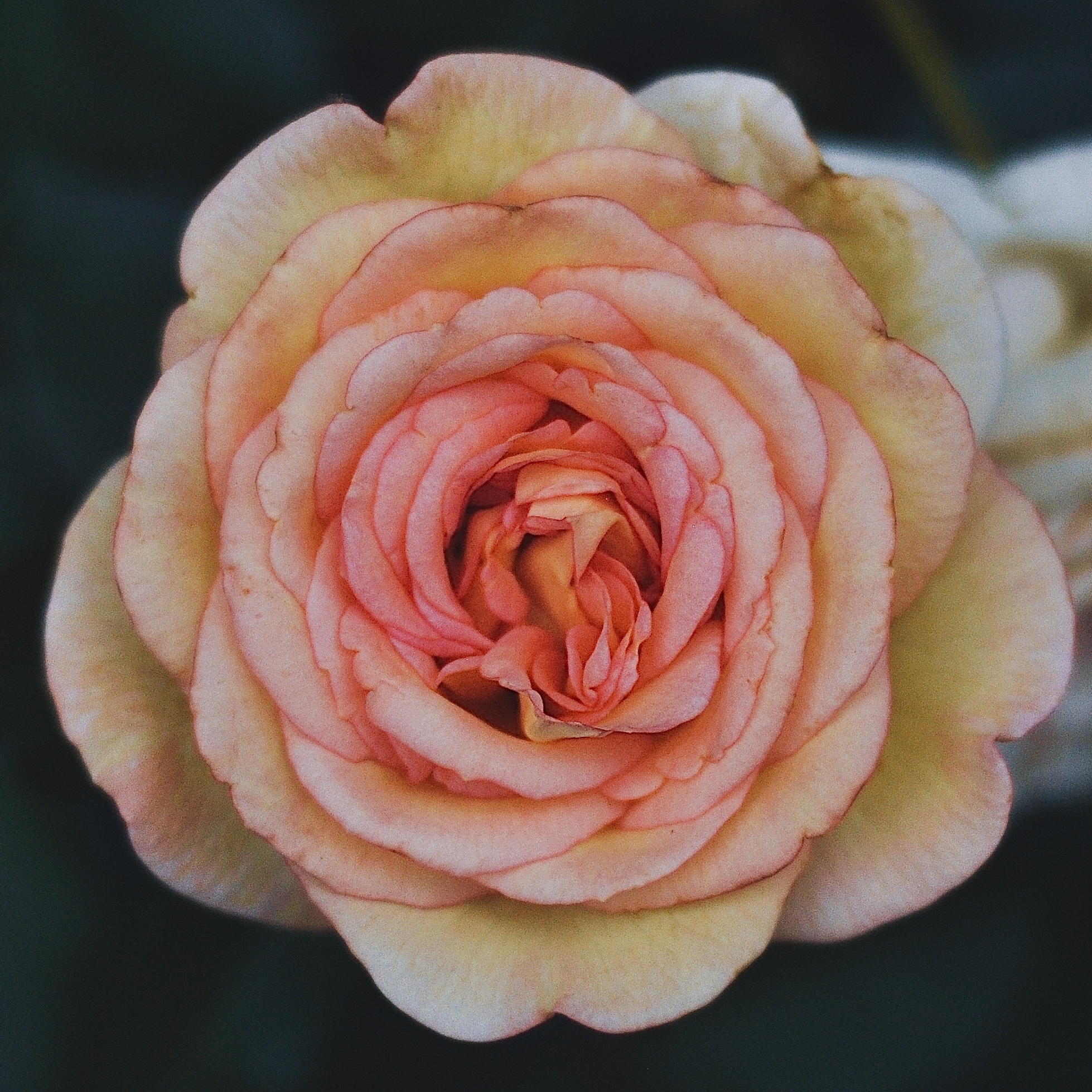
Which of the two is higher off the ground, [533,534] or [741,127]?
[741,127]

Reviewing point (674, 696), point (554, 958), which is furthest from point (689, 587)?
point (554, 958)

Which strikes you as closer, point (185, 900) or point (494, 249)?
point (494, 249)

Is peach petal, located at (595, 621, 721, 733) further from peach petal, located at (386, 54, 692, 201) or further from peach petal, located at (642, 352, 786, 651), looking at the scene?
peach petal, located at (386, 54, 692, 201)

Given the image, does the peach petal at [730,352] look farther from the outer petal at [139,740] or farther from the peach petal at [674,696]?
the outer petal at [139,740]

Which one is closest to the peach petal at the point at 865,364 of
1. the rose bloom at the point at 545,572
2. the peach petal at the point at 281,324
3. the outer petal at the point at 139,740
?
the rose bloom at the point at 545,572

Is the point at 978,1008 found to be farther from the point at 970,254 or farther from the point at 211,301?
the point at 211,301

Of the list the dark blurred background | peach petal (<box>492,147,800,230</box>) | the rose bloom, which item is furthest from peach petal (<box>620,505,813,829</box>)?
the dark blurred background

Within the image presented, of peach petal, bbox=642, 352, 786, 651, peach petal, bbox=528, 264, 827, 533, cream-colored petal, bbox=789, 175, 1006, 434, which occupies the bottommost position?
peach petal, bbox=642, 352, 786, 651

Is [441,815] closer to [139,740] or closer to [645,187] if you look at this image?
[139,740]
